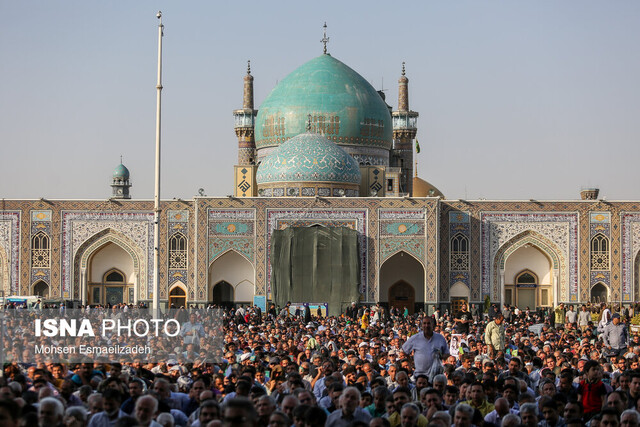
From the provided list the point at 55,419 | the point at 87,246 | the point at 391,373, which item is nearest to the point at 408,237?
the point at 87,246

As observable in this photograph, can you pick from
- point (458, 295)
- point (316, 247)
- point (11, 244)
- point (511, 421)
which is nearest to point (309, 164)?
point (316, 247)

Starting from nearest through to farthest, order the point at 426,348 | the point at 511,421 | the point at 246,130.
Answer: the point at 511,421 < the point at 426,348 < the point at 246,130

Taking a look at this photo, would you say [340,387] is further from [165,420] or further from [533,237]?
[533,237]

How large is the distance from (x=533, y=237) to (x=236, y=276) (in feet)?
32.3

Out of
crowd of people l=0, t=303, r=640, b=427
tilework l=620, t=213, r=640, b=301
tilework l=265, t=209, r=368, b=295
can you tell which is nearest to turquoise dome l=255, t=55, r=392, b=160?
tilework l=265, t=209, r=368, b=295

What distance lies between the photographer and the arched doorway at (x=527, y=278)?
123ft

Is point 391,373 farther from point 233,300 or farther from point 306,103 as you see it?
point 306,103

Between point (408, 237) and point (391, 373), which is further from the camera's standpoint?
point (408, 237)

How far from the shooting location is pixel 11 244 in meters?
36.6

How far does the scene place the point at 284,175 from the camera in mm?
37812

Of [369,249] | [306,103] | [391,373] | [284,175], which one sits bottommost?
[391,373]

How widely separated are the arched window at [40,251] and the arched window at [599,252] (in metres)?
17.7

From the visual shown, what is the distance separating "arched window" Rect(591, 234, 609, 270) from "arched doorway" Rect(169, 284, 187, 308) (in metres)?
13.2

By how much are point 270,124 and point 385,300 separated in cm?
838
